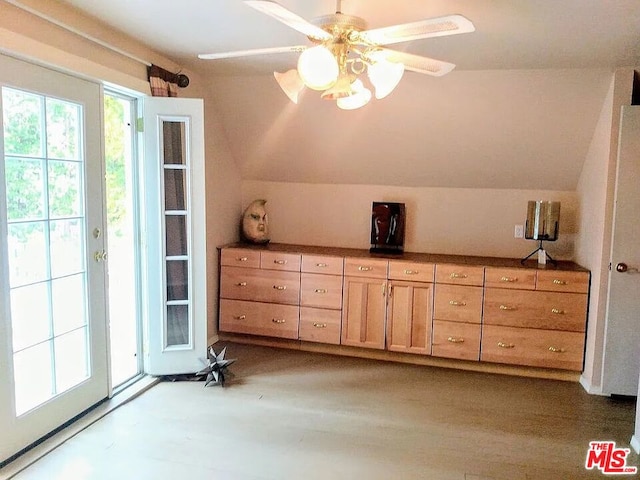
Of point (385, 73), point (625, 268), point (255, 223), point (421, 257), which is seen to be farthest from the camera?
point (255, 223)

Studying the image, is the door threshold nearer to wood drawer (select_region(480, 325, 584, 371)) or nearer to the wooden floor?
the wooden floor

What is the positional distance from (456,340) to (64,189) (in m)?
2.91

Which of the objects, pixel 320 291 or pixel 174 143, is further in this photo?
pixel 320 291

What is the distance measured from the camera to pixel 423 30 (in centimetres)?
172

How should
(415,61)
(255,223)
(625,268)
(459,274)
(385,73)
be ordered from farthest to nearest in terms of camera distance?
(255,223)
(459,274)
(625,268)
(415,61)
(385,73)

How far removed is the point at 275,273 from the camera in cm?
411

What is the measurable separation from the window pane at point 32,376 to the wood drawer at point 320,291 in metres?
1.97

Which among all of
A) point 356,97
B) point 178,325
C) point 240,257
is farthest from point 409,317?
point 356,97

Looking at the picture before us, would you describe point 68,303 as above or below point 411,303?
above

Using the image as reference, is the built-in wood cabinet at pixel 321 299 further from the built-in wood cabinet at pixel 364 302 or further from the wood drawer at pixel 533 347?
the wood drawer at pixel 533 347

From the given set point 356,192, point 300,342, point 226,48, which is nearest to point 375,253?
point 356,192

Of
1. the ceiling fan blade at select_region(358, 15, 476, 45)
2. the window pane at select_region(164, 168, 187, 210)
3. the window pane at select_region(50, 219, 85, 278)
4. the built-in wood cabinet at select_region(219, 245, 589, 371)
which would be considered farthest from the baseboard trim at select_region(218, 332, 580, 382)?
the ceiling fan blade at select_region(358, 15, 476, 45)

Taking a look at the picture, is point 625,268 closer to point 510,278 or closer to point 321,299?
point 510,278

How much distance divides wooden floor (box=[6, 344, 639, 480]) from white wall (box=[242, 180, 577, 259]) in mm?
1149
